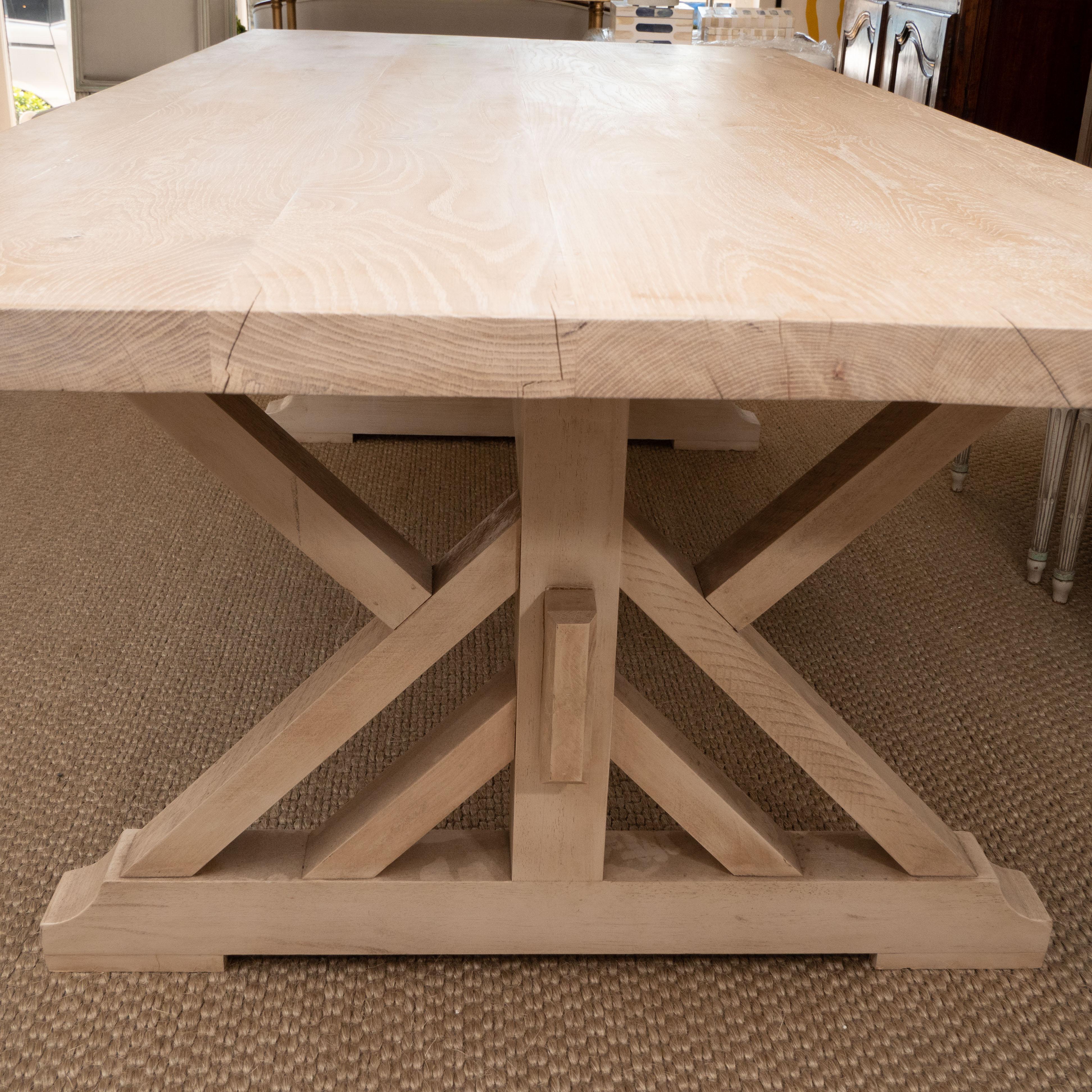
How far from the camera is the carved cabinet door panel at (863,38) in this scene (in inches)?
116

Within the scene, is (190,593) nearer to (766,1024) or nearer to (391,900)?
(391,900)

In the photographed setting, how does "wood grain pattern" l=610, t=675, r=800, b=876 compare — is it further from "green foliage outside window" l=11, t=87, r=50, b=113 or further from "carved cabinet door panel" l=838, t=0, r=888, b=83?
"green foliage outside window" l=11, t=87, r=50, b=113

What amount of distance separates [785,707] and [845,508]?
152mm

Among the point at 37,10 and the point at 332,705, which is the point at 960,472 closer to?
the point at 332,705

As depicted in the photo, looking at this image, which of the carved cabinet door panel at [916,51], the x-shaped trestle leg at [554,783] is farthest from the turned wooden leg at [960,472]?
the carved cabinet door panel at [916,51]

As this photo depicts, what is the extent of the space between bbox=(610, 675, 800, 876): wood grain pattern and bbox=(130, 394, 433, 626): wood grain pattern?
0.18 m

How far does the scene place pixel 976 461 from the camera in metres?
1.91

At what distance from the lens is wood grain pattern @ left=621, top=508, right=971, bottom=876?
29.5 inches

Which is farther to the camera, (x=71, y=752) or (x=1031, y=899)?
(x=71, y=752)

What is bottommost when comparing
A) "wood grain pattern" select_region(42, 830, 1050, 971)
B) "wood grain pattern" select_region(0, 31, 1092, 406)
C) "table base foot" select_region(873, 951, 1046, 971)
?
"table base foot" select_region(873, 951, 1046, 971)

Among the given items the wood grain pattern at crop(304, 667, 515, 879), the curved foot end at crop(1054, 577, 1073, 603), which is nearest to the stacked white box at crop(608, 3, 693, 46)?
the curved foot end at crop(1054, 577, 1073, 603)

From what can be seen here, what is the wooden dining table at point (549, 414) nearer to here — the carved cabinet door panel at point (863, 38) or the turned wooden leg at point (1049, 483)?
the turned wooden leg at point (1049, 483)

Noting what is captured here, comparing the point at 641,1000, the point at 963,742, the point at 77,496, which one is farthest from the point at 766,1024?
the point at 77,496

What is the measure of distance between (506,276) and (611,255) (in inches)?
3.1
